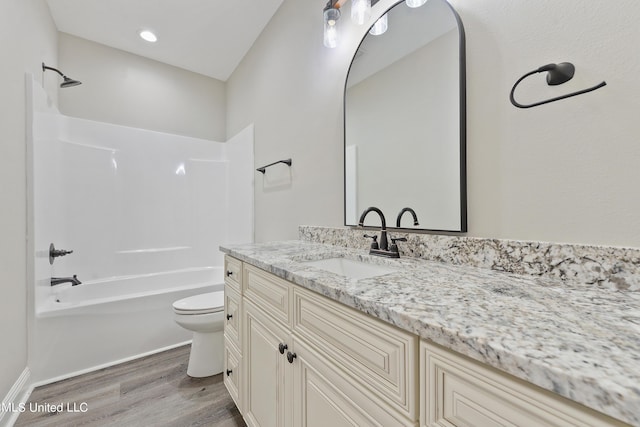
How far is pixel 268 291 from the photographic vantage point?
1040 mm

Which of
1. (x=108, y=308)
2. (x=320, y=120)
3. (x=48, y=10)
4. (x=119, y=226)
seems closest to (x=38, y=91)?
(x=48, y=10)

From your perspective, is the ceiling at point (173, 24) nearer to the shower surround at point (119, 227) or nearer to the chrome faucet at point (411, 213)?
the shower surround at point (119, 227)

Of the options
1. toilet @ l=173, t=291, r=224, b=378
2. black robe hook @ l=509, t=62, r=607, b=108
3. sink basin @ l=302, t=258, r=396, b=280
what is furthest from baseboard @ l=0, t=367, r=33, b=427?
black robe hook @ l=509, t=62, r=607, b=108

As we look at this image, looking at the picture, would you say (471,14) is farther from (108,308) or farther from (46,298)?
(46,298)

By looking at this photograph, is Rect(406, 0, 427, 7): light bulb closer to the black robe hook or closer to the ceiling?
the black robe hook

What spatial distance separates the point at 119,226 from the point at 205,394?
75.4 inches

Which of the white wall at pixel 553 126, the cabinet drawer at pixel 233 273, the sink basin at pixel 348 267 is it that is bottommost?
the cabinet drawer at pixel 233 273

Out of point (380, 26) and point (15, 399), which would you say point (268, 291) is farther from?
point (15, 399)

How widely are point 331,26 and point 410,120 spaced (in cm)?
76

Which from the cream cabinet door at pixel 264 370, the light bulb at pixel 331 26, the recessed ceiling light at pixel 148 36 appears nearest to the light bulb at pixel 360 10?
the light bulb at pixel 331 26

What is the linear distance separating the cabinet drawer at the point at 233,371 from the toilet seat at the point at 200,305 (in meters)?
0.35

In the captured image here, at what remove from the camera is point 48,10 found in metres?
2.12

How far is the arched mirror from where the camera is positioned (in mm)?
1005

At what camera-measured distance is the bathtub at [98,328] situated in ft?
5.78
